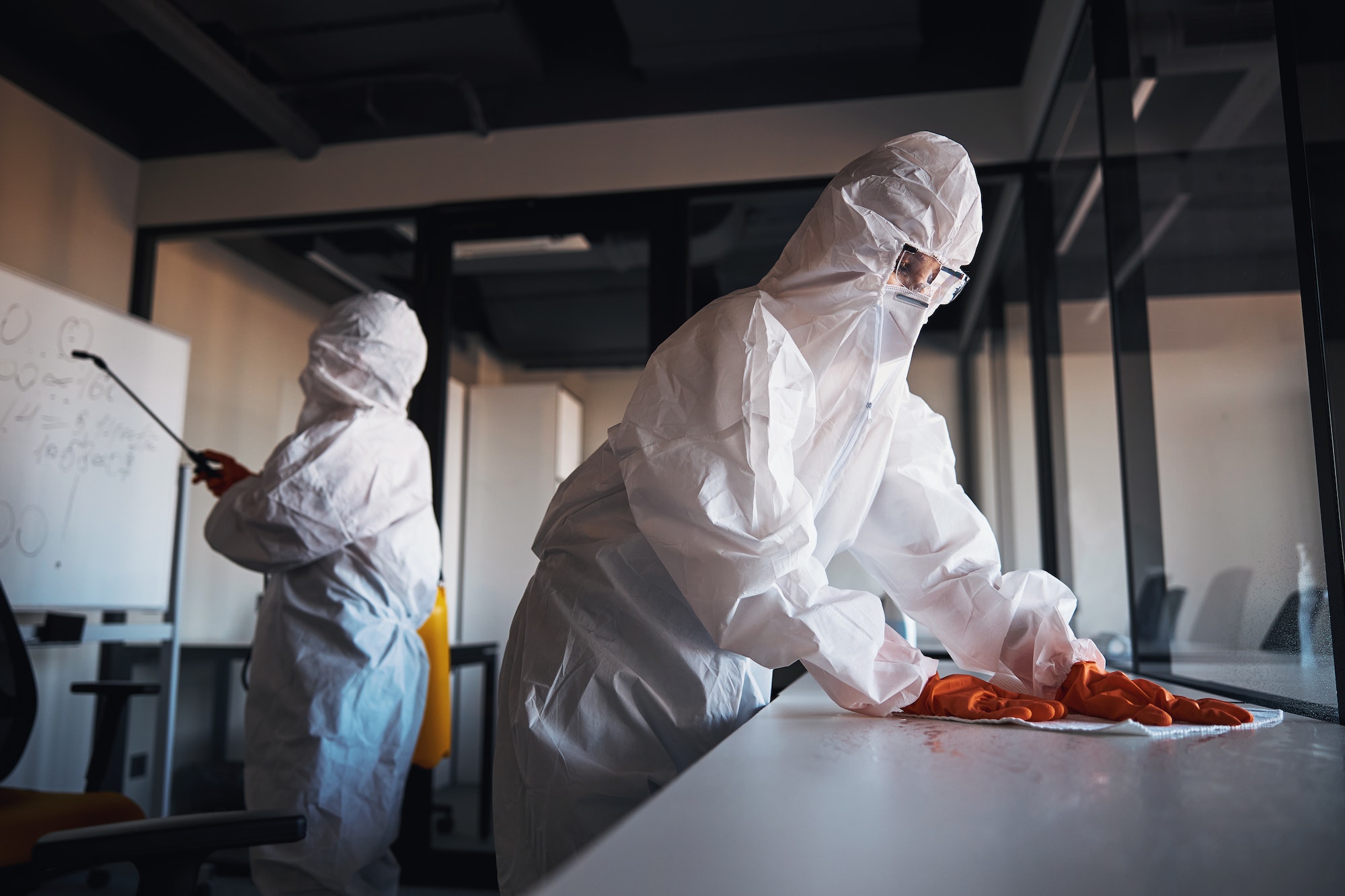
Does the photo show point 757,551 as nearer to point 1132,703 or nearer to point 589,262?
point 1132,703

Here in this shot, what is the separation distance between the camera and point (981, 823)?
1.77ft

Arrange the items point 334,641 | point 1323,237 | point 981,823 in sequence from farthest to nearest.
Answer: point 334,641 → point 1323,237 → point 981,823

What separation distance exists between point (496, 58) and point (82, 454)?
5.49 feet

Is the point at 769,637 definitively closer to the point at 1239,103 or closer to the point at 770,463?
the point at 770,463

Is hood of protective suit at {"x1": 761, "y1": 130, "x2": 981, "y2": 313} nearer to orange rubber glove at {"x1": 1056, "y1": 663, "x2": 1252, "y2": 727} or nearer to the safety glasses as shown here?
the safety glasses

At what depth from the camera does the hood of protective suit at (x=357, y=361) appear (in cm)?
223

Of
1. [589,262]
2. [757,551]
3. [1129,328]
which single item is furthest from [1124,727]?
[589,262]

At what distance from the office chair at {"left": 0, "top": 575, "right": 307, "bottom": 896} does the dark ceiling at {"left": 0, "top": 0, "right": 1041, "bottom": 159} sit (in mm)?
1877

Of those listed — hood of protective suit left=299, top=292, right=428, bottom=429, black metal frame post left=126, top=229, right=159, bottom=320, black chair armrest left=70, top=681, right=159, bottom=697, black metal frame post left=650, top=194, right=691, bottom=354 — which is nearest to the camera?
black chair armrest left=70, top=681, right=159, bottom=697

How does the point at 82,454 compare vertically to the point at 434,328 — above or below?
below

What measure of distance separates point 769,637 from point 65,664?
2693 millimetres

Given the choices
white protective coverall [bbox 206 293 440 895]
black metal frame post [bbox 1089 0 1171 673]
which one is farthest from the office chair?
black metal frame post [bbox 1089 0 1171 673]

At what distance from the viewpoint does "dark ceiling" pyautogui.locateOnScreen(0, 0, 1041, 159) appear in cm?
257

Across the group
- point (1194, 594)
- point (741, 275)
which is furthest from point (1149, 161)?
point (741, 275)
